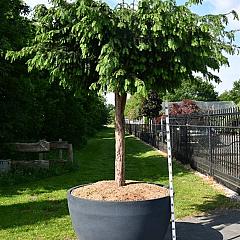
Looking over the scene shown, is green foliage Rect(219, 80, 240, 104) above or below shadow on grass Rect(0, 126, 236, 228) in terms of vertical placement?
above

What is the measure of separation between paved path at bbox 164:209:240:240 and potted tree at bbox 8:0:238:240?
100 centimetres

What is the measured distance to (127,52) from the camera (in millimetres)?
4773

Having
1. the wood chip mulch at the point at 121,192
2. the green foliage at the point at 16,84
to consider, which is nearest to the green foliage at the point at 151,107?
the green foliage at the point at 16,84

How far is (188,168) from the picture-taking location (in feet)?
44.9

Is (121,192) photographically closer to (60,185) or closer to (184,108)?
(60,185)

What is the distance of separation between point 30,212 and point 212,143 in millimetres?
5522

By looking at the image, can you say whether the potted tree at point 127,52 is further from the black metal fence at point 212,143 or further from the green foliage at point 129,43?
the black metal fence at point 212,143

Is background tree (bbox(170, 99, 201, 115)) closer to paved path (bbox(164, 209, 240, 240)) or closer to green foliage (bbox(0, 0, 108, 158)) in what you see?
green foliage (bbox(0, 0, 108, 158))

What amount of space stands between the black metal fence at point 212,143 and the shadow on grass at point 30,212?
A: 390cm

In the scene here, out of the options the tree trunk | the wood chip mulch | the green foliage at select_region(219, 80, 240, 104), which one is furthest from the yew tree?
the green foliage at select_region(219, 80, 240, 104)

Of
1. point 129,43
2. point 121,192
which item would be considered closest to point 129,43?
point 129,43

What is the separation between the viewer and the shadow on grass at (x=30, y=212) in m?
6.89

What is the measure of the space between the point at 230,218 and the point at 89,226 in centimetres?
A: 301

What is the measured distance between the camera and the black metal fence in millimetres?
9234
